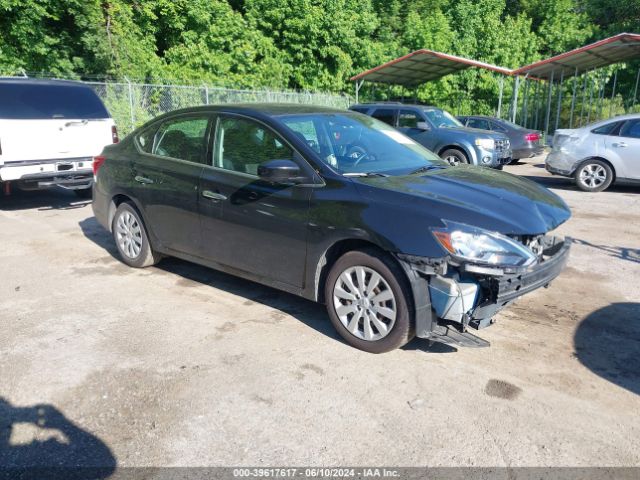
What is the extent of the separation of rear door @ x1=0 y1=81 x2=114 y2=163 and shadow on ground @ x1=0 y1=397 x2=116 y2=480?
589 cm

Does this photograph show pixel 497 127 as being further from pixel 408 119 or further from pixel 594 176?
pixel 594 176

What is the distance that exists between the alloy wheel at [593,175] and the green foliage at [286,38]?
1179 centimetres

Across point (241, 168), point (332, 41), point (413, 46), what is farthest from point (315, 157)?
point (413, 46)

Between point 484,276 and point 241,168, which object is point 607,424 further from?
point 241,168

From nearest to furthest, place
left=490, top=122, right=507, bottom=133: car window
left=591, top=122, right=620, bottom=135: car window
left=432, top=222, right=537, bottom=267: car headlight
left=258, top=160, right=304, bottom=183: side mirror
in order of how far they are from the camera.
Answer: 1. left=432, top=222, right=537, bottom=267: car headlight
2. left=258, top=160, right=304, bottom=183: side mirror
3. left=591, top=122, right=620, bottom=135: car window
4. left=490, top=122, right=507, bottom=133: car window

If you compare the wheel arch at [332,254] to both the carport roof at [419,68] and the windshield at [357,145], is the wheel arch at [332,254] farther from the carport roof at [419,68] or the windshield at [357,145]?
the carport roof at [419,68]

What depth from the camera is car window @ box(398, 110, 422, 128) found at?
1327 centimetres

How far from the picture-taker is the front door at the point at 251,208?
14.2 feet

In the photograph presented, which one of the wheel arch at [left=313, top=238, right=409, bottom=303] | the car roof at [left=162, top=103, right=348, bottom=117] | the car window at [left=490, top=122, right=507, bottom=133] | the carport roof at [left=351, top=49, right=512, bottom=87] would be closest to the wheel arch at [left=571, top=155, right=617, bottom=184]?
the car window at [left=490, top=122, right=507, bottom=133]

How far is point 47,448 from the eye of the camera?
3.00 metres

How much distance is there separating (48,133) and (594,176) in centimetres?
986

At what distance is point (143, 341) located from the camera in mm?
4277

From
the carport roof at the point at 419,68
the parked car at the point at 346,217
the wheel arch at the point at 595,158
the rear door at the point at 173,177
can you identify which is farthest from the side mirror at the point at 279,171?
the carport roof at the point at 419,68

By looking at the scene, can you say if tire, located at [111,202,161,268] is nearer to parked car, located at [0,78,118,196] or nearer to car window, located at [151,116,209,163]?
car window, located at [151,116,209,163]
